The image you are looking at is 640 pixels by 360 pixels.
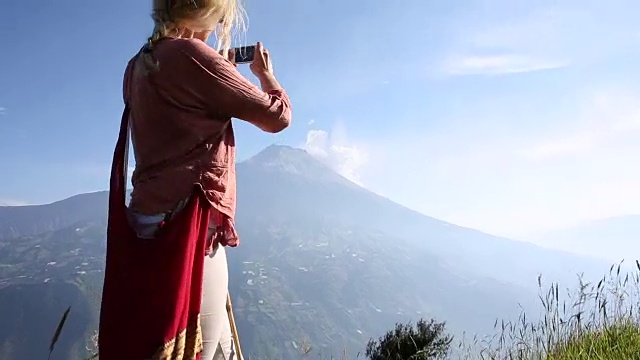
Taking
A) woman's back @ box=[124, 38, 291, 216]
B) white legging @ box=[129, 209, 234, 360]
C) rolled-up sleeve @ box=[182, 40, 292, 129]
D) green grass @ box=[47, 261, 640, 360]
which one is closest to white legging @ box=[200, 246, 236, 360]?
white legging @ box=[129, 209, 234, 360]

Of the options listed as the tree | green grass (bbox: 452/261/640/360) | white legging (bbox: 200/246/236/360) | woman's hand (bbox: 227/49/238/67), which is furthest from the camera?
the tree

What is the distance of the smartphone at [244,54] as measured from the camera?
1.80 m

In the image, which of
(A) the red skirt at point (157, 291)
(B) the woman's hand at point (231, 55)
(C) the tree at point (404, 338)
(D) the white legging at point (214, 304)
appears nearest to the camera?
(A) the red skirt at point (157, 291)

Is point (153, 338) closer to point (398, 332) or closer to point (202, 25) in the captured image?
point (202, 25)

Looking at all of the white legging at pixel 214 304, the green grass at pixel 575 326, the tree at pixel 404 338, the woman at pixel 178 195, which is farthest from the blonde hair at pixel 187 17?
the tree at pixel 404 338

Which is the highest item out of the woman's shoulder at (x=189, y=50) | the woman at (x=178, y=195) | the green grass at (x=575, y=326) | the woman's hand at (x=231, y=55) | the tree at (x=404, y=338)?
the woman's hand at (x=231, y=55)

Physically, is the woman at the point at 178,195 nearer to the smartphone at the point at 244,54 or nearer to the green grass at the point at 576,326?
the smartphone at the point at 244,54

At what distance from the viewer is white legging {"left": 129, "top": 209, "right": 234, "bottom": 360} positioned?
5.13 ft

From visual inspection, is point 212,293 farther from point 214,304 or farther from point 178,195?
point 178,195

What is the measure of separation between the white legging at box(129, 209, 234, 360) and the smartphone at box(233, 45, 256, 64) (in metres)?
0.56

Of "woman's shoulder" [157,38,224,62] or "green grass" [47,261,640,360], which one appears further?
"green grass" [47,261,640,360]

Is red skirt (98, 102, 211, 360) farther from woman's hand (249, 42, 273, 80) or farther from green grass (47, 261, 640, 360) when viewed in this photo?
green grass (47, 261, 640, 360)

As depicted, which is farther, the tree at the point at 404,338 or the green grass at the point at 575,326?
the tree at the point at 404,338

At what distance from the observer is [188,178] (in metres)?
1.57
